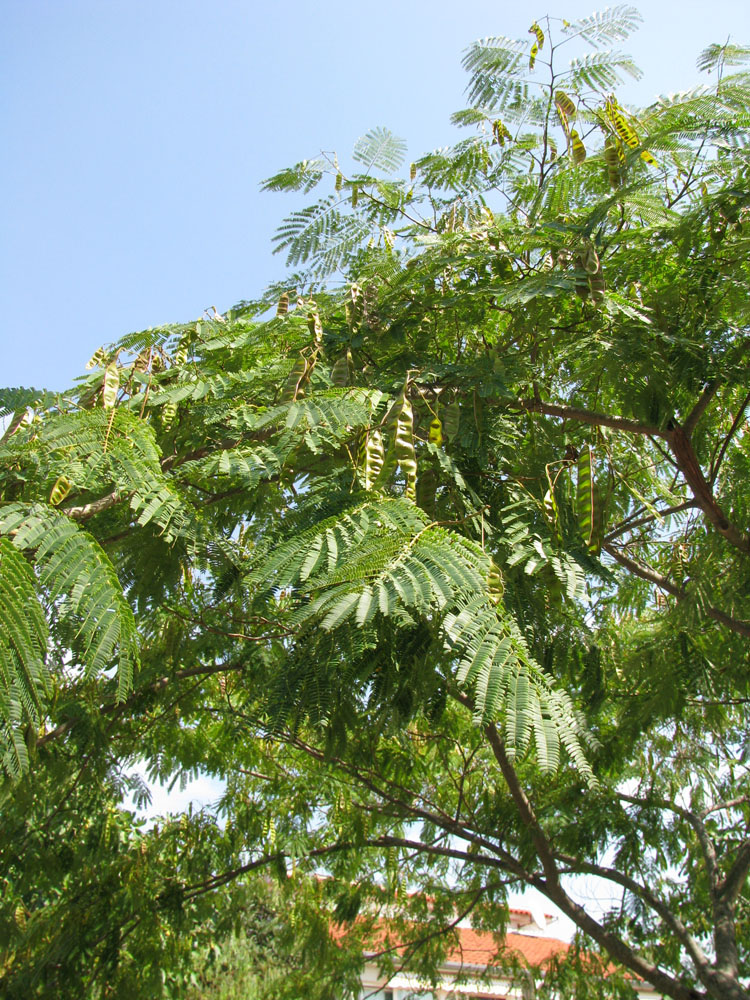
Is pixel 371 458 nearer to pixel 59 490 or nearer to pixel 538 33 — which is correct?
pixel 59 490

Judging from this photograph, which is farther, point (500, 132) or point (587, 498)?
point (500, 132)

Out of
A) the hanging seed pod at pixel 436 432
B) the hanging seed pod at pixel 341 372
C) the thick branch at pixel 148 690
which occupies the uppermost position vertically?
the hanging seed pod at pixel 341 372

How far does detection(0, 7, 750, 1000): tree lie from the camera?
2.50 metres

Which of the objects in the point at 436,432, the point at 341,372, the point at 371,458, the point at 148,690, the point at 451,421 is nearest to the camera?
the point at 371,458

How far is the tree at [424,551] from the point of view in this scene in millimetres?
2504

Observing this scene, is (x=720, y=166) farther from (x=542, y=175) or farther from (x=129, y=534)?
(x=129, y=534)

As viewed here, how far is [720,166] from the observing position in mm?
3793

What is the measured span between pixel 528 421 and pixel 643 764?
157 inches

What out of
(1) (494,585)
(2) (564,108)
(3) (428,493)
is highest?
(2) (564,108)

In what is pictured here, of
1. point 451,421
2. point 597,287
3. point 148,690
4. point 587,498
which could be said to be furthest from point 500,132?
point 148,690

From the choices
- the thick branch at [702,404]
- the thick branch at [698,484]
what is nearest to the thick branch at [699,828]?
the thick branch at [698,484]

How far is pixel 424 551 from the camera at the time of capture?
2.32 metres

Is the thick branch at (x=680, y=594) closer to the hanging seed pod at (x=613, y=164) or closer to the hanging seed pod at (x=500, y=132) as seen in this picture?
the hanging seed pod at (x=613, y=164)

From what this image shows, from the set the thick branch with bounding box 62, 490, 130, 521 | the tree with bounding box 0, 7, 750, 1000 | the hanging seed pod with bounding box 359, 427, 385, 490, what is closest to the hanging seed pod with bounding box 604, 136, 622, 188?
A: the tree with bounding box 0, 7, 750, 1000
